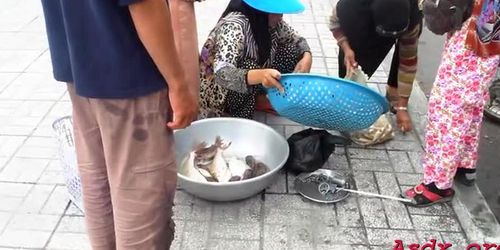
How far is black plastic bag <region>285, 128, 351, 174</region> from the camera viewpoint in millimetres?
2799

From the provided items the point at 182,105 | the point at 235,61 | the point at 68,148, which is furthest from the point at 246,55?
the point at 182,105

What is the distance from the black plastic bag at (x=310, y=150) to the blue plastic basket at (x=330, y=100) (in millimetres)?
269

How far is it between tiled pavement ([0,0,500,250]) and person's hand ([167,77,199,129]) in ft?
3.15

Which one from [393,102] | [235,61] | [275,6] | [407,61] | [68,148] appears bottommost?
[393,102]

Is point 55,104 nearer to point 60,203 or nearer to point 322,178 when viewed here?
point 60,203

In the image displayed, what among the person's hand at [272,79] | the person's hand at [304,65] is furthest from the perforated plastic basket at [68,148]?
the person's hand at [304,65]

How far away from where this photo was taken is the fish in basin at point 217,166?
262 centimetres

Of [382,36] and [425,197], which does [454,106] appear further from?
[382,36]

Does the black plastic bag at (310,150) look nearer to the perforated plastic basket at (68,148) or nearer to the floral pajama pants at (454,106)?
the floral pajama pants at (454,106)

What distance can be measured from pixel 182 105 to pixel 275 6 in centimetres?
135

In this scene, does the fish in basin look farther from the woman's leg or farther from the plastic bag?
the woman's leg

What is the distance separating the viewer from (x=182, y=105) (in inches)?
59.1

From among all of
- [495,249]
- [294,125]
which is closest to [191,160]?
[294,125]

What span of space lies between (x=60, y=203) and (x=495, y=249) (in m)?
2.15
